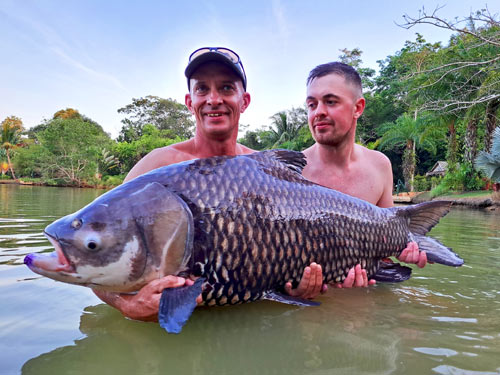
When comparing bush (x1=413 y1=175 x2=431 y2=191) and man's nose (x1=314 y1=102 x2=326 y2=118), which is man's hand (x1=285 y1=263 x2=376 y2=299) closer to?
man's nose (x1=314 y1=102 x2=326 y2=118)

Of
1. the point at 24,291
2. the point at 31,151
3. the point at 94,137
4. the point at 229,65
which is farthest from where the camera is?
the point at 31,151

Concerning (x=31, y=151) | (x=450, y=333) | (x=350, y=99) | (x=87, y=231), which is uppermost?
(x=31, y=151)

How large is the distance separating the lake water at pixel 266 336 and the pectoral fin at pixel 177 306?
0.20m

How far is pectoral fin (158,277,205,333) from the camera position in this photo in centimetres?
179

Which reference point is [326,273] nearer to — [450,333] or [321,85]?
[450,333]

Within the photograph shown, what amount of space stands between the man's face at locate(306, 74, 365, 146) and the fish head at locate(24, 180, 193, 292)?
237cm

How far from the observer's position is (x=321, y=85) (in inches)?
156

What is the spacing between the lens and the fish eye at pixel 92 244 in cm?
188

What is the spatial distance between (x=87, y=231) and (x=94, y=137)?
42.9 metres

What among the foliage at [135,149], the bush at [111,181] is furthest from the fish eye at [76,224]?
the foliage at [135,149]

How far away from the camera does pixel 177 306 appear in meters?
1.87

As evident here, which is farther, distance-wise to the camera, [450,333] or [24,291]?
[24,291]

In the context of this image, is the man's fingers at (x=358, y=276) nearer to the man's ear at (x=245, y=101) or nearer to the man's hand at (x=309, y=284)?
the man's hand at (x=309, y=284)

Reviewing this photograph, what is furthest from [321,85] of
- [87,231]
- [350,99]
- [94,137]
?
[94,137]
